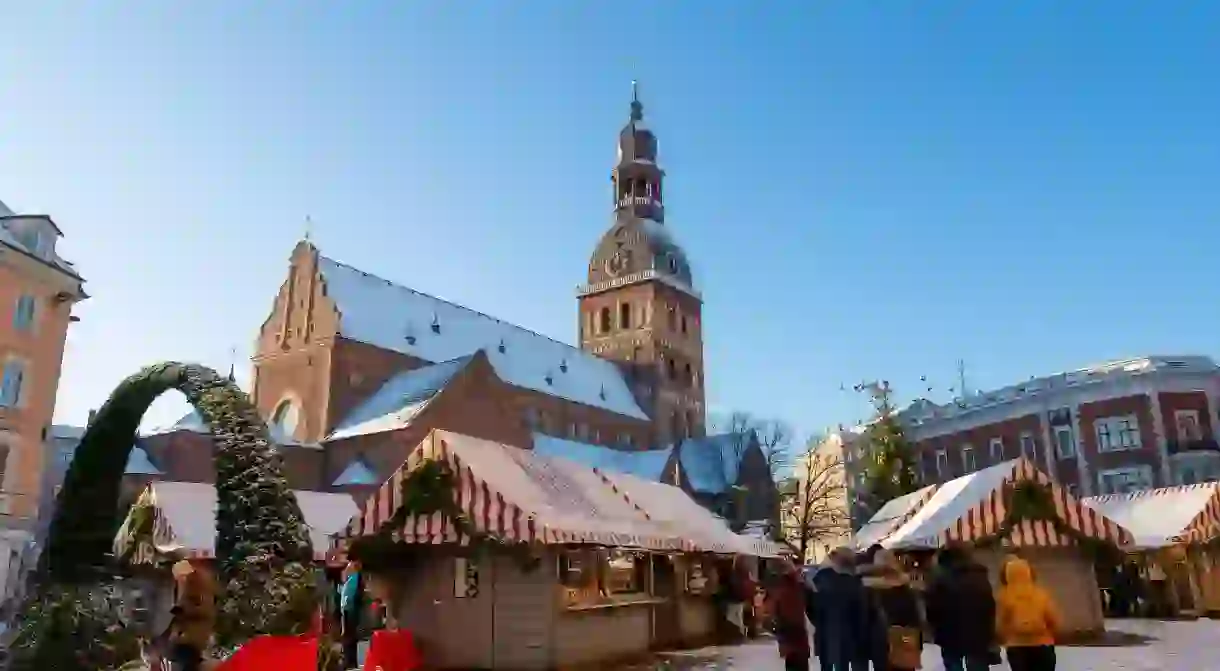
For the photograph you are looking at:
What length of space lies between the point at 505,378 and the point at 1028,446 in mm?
29272

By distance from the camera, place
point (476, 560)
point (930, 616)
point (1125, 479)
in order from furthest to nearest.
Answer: point (1125, 479)
point (476, 560)
point (930, 616)

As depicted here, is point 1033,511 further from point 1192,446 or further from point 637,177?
point 637,177

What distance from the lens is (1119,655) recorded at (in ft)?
47.9

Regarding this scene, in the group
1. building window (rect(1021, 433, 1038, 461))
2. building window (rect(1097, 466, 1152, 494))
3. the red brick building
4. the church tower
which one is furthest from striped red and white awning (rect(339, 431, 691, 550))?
the church tower

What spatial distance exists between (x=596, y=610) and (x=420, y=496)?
4190 millimetres

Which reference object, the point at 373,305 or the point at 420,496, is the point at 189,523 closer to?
the point at 420,496

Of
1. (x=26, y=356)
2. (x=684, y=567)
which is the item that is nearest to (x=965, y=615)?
(x=684, y=567)

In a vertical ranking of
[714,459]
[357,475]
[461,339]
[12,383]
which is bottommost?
[357,475]

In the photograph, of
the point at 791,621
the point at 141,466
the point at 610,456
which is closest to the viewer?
the point at 791,621

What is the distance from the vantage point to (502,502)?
1403cm

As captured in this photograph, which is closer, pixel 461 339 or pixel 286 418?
pixel 286 418

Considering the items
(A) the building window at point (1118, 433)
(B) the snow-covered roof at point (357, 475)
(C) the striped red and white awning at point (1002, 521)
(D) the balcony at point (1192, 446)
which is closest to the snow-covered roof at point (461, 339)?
(B) the snow-covered roof at point (357, 475)

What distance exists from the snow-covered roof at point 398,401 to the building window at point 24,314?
45.0 feet

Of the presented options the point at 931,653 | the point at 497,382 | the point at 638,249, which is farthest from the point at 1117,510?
the point at 638,249
